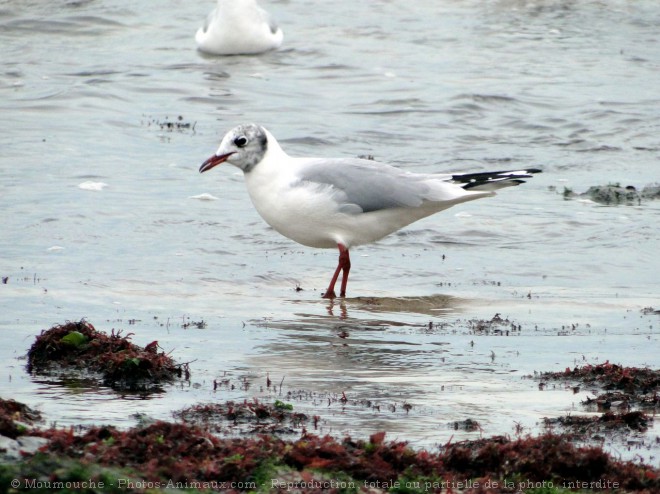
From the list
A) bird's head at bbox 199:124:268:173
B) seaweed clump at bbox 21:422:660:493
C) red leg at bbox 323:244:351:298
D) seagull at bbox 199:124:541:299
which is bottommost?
seaweed clump at bbox 21:422:660:493

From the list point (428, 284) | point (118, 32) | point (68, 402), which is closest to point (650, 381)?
point (68, 402)

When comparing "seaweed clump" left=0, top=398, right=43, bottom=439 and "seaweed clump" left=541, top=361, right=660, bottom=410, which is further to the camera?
"seaweed clump" left=541, top=361, right=660, bottom=410

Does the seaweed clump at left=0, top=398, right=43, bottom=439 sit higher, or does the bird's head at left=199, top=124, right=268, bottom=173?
the bird's head at left=199, top=124, right=268, bottom=173

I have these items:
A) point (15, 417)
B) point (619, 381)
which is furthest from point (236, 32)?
point (15, 417)

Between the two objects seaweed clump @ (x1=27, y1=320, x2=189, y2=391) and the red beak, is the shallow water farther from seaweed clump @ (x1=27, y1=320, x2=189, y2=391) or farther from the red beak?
the red beak

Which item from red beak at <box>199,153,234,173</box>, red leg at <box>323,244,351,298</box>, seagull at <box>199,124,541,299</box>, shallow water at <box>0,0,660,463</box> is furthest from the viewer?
red beak at <box>199,153,234,173</box>

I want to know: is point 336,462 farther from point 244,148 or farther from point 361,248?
point 361,248

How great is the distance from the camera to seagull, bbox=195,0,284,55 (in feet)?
60.4

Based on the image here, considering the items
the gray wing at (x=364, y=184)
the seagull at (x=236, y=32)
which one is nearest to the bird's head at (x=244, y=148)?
the gray wing at (x=364, y=184)

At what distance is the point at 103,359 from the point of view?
18.0ft

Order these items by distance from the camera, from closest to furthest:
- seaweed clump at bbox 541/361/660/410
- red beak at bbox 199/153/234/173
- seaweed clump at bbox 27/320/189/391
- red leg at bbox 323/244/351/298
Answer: seaweed clump at bbox 541/361/660/410 → seaweed clump at bbox 27/320/189/391 → red leg at bbox 323/244/351/298 → red beak at bbox 199/153/234/173

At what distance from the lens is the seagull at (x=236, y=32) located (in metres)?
18.4

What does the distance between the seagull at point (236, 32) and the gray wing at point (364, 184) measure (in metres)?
10.2

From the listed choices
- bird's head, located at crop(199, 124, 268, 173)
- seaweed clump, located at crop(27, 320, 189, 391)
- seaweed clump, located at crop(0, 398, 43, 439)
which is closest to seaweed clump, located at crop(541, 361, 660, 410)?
seaweed clump, located at crop(27, 320, 189, 391)
